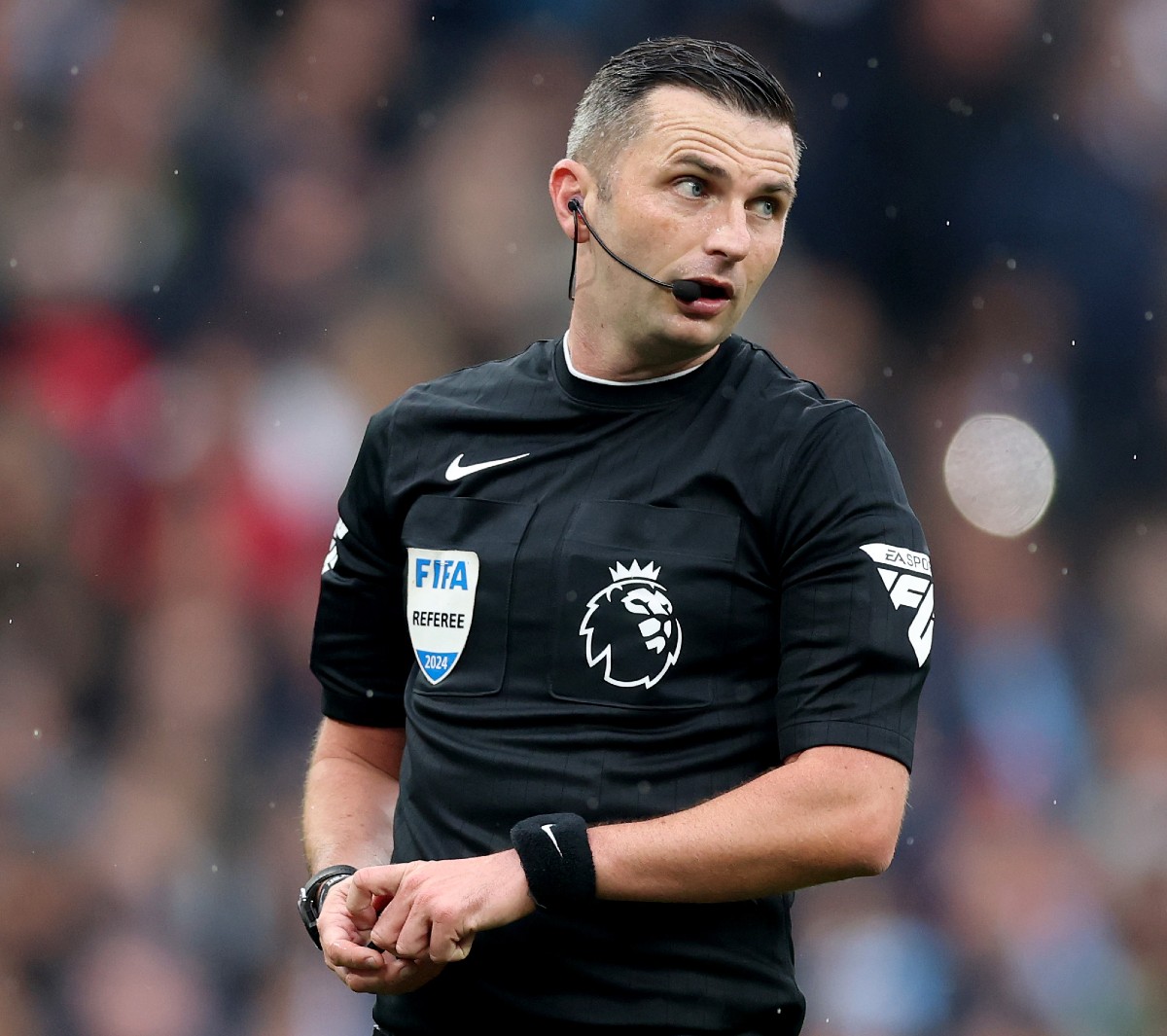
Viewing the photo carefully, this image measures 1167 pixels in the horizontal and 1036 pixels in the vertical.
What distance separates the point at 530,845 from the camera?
187 cm

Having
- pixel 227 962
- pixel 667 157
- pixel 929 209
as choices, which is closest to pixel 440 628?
pixel 667 157

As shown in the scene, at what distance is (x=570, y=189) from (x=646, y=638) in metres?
0.73

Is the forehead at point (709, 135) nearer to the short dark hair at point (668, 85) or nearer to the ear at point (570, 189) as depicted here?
the short dark hair at point (668, 85)

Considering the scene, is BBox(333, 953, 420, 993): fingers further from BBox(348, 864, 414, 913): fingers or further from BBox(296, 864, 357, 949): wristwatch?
BBox(296, 864, 357, 949): wristwatch

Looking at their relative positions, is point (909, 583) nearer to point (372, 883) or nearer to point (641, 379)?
point (641, 379)

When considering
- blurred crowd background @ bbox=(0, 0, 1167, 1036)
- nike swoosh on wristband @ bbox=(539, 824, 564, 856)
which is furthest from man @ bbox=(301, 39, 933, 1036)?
blurred crowd background @ bbox=(0, 0, 1167, 1036)

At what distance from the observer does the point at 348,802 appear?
2418 mm

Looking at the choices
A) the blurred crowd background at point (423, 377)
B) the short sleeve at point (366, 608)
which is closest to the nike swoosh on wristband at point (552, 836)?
the short sleeve at point (366, 608)

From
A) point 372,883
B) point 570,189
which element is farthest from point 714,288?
point 372,883

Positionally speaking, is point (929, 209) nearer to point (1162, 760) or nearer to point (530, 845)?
point (1162, 760)

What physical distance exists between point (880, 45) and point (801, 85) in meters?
0.28

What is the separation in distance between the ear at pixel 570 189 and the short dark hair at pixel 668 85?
2cm

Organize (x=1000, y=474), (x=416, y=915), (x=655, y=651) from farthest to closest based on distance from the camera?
(x=1000, y=474)
(x=655, y=651)
(x=416, y=915)

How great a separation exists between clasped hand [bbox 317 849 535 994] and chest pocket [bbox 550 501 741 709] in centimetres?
26
